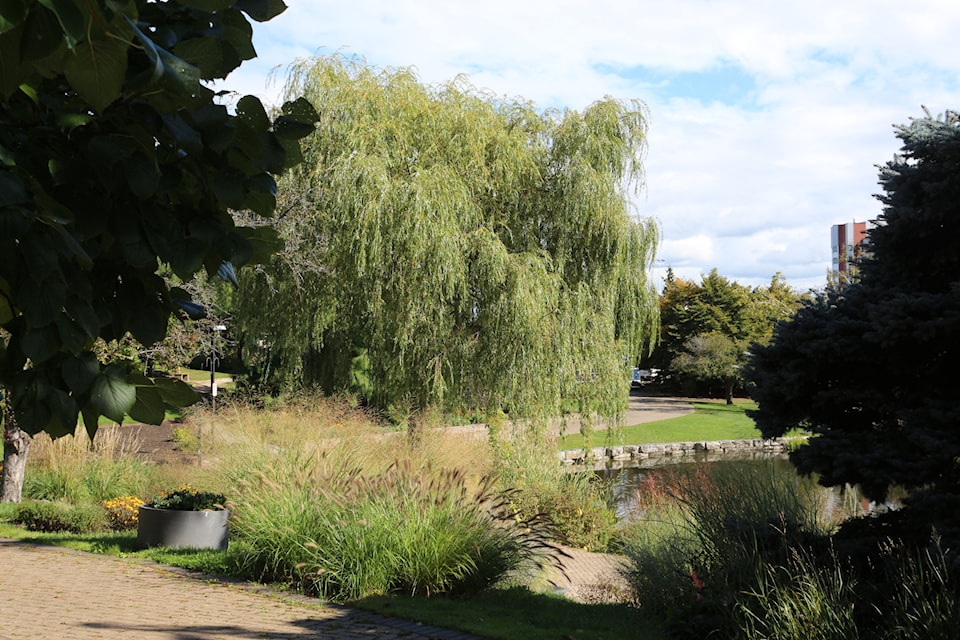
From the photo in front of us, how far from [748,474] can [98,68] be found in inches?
279

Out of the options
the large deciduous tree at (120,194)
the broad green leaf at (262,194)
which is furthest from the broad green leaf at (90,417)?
the broad green leaf at (262,194)

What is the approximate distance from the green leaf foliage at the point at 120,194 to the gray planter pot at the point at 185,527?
315 inches

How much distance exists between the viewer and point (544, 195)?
15648 millimetres

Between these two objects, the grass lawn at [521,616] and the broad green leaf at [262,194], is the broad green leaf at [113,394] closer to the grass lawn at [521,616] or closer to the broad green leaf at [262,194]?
the broad green leaf at [262,194]

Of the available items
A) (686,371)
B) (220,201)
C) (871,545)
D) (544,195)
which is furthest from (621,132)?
(686,371)

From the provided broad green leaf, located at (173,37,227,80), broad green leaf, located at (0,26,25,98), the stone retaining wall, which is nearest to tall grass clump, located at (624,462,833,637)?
broad green leaf, located at (173,37,227,80)

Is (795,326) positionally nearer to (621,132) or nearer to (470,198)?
(470,198)

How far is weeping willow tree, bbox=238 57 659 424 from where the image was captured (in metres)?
13.7

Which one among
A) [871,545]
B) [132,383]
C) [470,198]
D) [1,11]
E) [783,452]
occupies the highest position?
[470,198]

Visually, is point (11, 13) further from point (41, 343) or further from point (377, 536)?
point (377, 536)

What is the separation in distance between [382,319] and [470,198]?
8.15ft

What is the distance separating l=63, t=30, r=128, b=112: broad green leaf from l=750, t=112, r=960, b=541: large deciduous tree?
5084 mm

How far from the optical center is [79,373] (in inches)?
71.4

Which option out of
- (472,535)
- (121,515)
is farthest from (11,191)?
(121,515)
